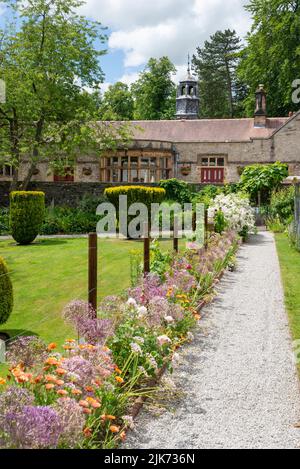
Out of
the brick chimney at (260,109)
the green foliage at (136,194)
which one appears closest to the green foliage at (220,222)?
the green foliage at (136,194)

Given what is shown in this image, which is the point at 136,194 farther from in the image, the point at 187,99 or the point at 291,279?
the point at 187,99

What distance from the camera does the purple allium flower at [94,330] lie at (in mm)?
4805

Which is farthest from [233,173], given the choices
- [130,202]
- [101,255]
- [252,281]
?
[252,281]

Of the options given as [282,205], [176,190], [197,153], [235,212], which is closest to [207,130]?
[197,153]

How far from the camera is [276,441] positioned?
3.93 m

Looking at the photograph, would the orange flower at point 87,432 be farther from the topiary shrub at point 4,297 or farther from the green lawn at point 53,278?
the topiary shrub at point 4,297

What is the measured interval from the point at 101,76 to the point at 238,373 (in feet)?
66.1

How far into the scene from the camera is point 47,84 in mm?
21797

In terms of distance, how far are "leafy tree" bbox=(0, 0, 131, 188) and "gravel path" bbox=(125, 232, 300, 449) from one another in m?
15.5

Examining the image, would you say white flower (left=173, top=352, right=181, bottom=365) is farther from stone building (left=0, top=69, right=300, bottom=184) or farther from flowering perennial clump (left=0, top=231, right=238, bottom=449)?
stone building (left=0, top=69, right=300, bottom=184)

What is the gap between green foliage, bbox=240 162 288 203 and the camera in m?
23.4

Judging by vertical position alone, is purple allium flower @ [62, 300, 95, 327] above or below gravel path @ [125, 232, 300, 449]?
above

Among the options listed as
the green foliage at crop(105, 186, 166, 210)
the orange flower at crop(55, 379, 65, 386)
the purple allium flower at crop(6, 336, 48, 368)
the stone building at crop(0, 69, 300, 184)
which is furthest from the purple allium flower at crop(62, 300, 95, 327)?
the stone building at crop(0, 69, 300, 184)

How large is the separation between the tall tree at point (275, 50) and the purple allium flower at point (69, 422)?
1303 inches
